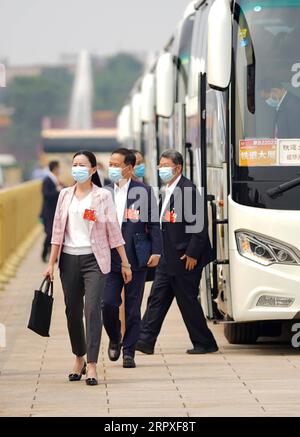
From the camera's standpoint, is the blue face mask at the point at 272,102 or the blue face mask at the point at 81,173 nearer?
the blue face mask at the point at 81,173

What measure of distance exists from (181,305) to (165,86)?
6030 mm

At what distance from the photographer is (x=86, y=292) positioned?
38.8 ft

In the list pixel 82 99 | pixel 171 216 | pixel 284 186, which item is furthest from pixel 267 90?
pixel 82 99

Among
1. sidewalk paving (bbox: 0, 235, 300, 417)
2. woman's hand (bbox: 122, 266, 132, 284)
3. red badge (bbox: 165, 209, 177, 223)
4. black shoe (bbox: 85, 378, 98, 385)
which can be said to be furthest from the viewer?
red badge (bbox: 165, 209, 177, 223)

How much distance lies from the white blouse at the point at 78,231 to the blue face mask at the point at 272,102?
2.50m

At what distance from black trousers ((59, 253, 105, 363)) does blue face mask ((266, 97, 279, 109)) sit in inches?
104

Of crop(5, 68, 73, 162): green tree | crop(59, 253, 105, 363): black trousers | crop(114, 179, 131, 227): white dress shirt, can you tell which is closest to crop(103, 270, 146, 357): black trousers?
crop(114, 179, 131, 227): white dress shirt

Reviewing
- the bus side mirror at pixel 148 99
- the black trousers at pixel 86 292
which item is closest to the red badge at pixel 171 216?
the black trousers at pixel 86 292

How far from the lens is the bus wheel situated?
47.4 ft

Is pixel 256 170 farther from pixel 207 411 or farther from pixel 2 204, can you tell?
pixel 2 204

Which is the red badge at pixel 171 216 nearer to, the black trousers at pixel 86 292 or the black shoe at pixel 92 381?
the black trousers at pixel 86 292

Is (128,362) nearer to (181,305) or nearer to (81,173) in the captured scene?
(181,305)

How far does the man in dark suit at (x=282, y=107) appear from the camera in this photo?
13.6 meters

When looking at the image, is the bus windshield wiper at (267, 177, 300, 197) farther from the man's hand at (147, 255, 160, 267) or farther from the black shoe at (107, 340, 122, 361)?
the black shoe at (107, 340, 122, 361)
